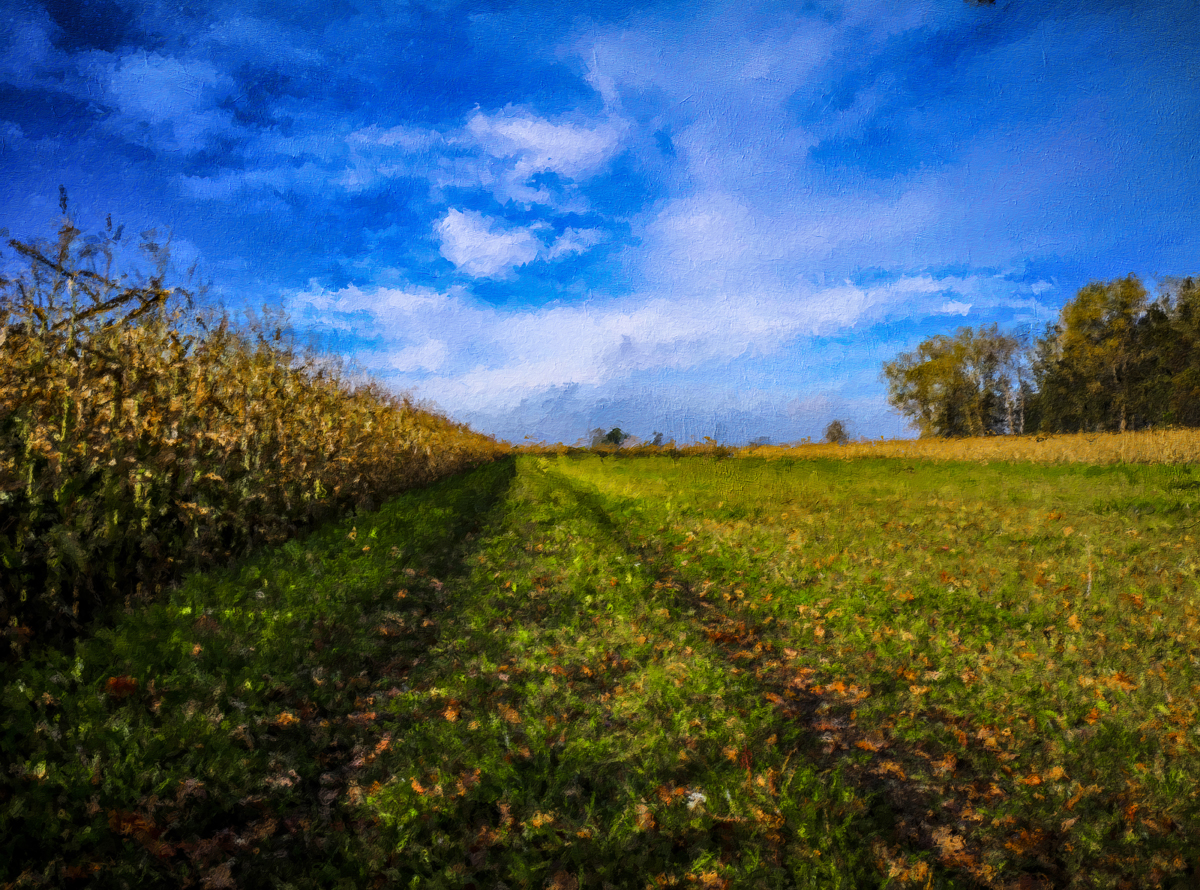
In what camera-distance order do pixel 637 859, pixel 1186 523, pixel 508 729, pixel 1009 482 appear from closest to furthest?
1. pixel 637 859
2. pixel 508 729
3. pixel 1186 523
4. pixel 1009 482

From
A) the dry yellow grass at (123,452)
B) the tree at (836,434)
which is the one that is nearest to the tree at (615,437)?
the tree at (836,434)

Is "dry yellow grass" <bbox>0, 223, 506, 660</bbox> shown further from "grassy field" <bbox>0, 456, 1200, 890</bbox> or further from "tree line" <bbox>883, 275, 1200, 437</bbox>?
"tree line" <bbox>883, 275, 1200, 437</bbox>

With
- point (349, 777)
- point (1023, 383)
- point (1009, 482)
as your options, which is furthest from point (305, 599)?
point (1023, 383)

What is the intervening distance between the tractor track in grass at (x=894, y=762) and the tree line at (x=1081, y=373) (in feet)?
158

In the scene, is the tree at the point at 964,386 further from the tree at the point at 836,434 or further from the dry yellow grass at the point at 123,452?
the dry yellow grass at the point at 123,452

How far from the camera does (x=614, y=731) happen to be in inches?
168

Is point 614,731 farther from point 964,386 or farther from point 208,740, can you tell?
point 964,386

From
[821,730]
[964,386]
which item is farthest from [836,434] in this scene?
[821,730]

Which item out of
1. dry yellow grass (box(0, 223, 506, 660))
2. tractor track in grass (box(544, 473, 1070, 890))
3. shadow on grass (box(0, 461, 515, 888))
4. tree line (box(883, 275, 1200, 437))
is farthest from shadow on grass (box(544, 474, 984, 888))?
tree line (box(883, 275, 1200, 437))

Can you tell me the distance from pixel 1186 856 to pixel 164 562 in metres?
8.90

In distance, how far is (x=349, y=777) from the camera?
3746 mm

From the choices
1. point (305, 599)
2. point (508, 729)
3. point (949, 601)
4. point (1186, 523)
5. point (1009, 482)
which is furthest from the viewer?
point (1009, 482)

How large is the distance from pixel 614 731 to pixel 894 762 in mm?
1953

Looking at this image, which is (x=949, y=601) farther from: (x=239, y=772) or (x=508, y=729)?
(x=239, y=772)
